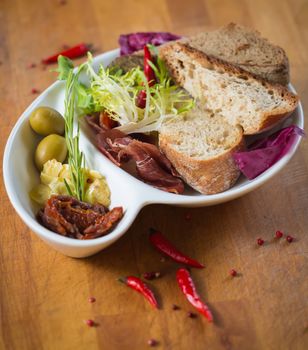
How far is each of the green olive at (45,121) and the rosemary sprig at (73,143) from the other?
0.08 meters

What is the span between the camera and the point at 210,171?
9.69 ft

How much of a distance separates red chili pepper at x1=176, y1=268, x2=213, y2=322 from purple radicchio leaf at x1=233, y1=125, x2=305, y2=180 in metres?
0.56

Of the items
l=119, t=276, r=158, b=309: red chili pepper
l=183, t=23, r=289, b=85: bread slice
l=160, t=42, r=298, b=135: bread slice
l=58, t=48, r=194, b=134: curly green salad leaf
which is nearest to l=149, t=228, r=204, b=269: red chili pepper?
l=119, t=276, r=158, b=309: red chili pepper

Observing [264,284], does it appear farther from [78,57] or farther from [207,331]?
[78,57]

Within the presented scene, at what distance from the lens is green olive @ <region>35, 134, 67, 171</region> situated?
312 centimetres

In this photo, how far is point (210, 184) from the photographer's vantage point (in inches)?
116

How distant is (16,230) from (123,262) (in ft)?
1.91

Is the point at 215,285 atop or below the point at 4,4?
below

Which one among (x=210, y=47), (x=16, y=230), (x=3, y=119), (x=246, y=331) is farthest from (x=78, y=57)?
(x=246, y=331)

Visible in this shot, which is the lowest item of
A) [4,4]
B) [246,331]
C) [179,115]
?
[246,331]

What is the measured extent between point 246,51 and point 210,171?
2.94 ft

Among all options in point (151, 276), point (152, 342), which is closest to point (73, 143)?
point (151, 276)

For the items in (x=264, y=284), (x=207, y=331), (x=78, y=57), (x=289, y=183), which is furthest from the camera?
(x=78, y=57)

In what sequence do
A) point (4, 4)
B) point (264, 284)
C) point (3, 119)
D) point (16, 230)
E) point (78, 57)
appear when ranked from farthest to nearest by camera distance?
point (4, 4) < point (78, 57) < point (3, 119) < point (16, 230) < point (264, 284)
